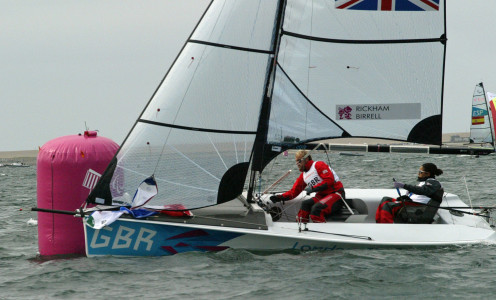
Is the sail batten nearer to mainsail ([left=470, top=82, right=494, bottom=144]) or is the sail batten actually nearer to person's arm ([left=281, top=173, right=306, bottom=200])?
person's arm ([left=281, top=173, right=306, bottom=200])

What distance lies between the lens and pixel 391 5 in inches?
317

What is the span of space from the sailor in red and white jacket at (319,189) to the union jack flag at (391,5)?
5.80ft

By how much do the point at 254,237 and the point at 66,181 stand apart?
6.83ft

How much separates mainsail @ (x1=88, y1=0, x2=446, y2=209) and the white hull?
1.50 ft

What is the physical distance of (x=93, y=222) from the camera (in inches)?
276

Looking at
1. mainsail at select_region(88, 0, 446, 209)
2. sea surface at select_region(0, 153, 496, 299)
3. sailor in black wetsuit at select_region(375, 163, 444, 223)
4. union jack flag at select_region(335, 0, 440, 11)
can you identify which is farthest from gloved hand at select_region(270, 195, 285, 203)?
union jack flag at select_region(335, 0, 440, 11)

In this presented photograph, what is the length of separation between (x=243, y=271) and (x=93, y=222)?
1.60 m

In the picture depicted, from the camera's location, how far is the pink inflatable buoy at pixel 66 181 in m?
7.37

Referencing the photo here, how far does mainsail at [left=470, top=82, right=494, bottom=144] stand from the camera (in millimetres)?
28906

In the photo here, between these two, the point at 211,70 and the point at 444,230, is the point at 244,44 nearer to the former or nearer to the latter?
the point at 211,70

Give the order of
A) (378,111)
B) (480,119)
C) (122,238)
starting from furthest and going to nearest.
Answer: (480,119) < (378,111) < (122,238)

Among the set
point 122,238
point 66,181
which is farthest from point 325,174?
point 66,181

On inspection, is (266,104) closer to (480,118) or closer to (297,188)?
(297,188)

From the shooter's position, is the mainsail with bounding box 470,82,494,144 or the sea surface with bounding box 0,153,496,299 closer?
the sea surface with bounding box 0,153,496,299
